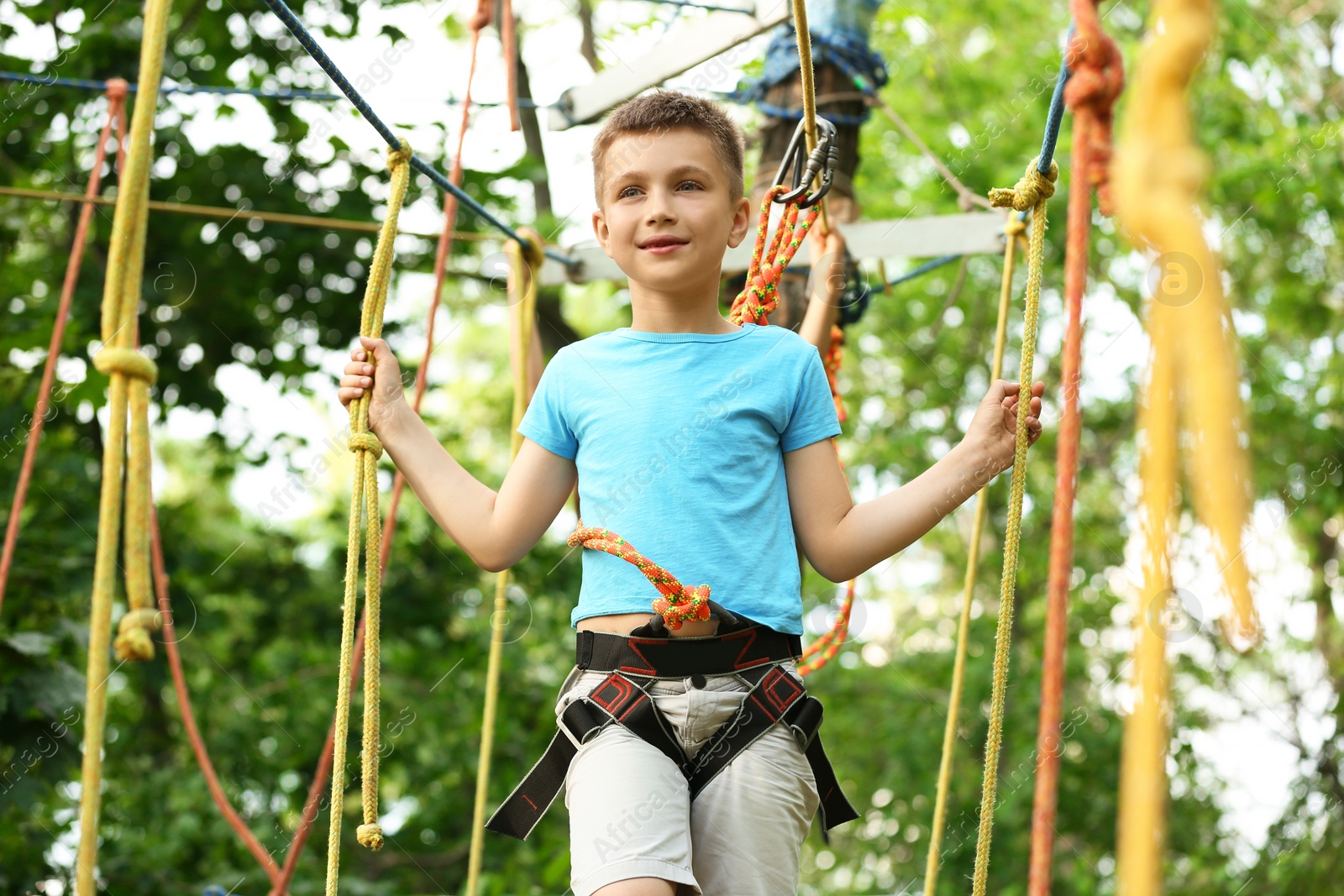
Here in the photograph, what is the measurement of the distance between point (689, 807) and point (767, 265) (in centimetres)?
82

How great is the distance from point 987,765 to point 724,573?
38cm

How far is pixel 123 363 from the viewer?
45.4 inches

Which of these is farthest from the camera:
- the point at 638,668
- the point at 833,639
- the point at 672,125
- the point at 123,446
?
the point at 833,639

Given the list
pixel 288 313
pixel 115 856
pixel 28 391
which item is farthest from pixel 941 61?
pixel 115 856

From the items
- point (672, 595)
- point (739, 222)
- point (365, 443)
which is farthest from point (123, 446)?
point (739, 222)

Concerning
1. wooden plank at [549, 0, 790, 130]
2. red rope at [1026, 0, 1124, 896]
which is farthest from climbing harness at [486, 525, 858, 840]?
wooden plank at [549, 0, 790, 130]

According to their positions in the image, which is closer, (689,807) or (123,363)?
(123,363)

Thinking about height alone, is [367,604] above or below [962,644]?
above

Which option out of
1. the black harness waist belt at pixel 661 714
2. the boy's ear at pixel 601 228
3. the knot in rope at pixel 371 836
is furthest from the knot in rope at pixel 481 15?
the knot in rope at pixel 371 836

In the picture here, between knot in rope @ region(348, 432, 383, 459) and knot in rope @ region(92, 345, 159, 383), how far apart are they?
1.12ft

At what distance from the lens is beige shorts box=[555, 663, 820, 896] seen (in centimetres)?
133

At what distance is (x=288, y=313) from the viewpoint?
4.31m

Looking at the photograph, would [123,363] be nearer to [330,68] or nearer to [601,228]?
[330,68]

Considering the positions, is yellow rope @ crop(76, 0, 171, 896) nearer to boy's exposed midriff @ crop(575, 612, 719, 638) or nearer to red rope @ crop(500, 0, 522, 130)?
boy's exposed midriff @ crop(575, 612, 719, 638)
